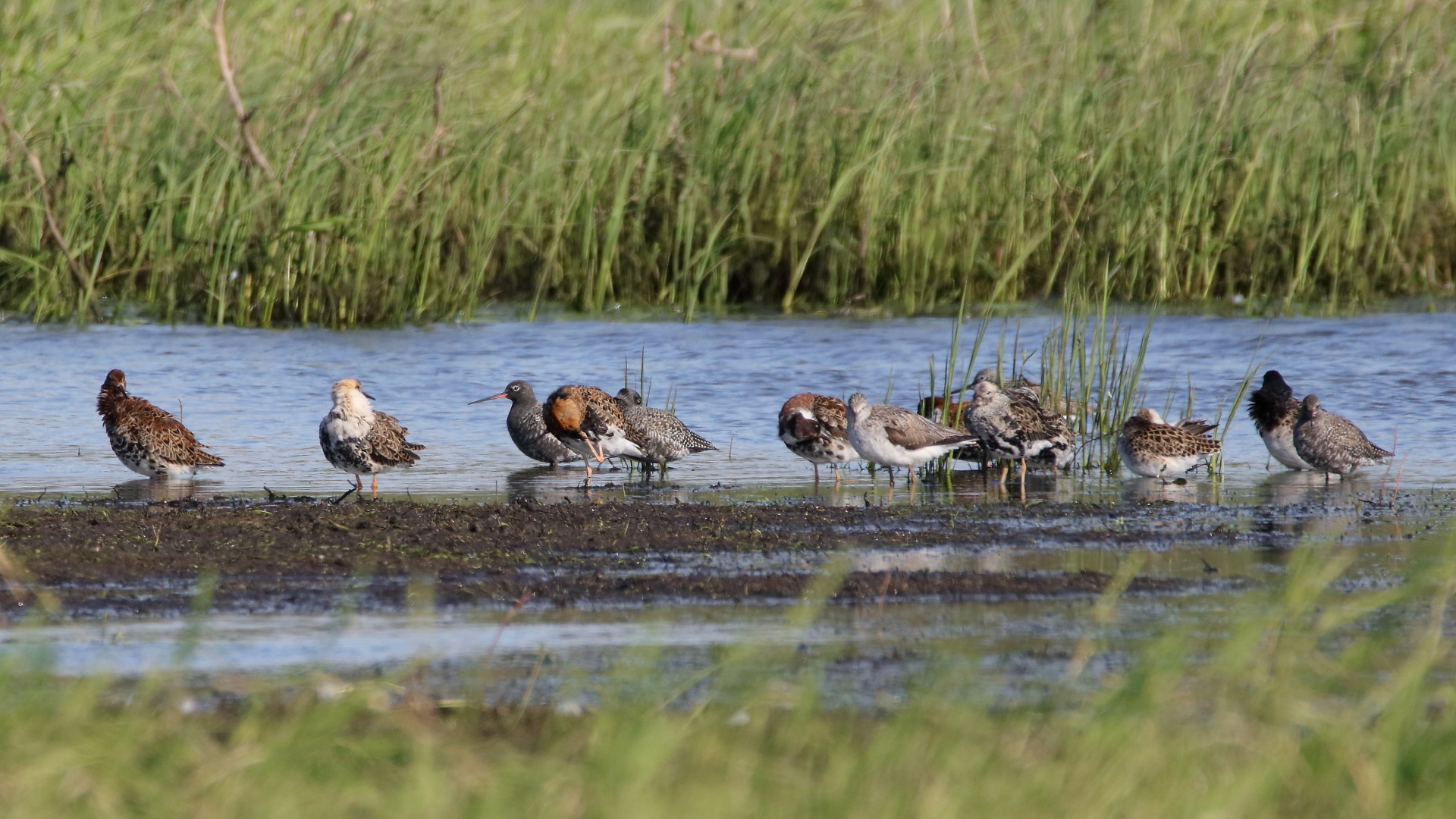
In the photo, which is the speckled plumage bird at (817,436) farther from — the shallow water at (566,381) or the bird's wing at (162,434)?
the bird's wing at (162,434)

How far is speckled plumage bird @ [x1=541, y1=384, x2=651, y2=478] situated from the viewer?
11.2 metres

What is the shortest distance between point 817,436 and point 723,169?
5.88 metres

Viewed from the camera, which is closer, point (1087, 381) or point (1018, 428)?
point (1018, 428)

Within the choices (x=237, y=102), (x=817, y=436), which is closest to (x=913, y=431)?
(x=817, y=436)

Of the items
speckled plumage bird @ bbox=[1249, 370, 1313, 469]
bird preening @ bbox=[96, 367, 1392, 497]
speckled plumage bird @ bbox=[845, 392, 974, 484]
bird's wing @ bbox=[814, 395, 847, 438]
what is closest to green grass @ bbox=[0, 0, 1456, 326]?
speckled plumage bird @ bbox=[1249, 370, 1313, 469]

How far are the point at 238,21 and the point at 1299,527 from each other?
11.5 m

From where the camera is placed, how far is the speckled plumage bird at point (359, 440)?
10.2m

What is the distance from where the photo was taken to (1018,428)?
10.7 meters

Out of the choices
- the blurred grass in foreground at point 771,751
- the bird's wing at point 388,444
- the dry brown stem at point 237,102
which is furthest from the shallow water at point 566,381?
the blurred grass in foreground at point 771,751

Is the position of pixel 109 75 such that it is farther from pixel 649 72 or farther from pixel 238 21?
pixel 649 72

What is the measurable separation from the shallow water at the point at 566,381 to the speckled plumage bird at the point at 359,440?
0.15 metres

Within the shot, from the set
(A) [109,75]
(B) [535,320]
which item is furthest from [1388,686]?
(A) [109,75]

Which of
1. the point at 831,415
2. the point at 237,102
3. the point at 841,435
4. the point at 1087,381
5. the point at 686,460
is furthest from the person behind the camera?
the point at 237,102

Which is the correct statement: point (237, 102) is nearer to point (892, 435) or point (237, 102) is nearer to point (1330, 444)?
point (892, 435)
